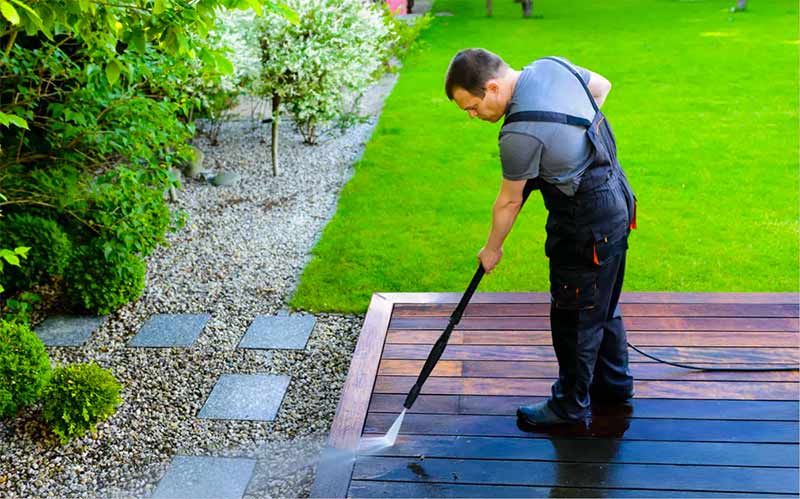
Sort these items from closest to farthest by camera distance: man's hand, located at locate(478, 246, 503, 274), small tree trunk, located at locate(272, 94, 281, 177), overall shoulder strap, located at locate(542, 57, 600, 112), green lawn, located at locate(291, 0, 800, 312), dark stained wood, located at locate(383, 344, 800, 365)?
overall shoulder strap, located at locate(542, 57, 600, 112) < man's hand, located at locate(478, 246, 503, 274) < dark stained wood, located at locate(383, 344, 800, 365) < green lawn, located at locate(291, 0, 800, 312) < small tree trunk, located at locate(272, 94, 281, 177)

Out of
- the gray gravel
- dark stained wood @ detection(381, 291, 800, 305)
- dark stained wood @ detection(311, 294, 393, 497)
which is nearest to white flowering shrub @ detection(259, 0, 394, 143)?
the gray gravel

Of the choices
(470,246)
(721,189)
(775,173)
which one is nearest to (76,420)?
(470,246)

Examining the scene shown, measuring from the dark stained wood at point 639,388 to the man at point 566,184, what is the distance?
324 mm

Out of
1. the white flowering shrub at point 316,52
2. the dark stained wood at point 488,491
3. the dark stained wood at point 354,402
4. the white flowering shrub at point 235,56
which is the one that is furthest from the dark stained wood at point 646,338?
the white flowering shrub at point 316,52

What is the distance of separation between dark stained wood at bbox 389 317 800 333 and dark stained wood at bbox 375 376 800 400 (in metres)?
0.44

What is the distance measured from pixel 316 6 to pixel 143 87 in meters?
1.89

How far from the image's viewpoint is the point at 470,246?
15.9 ft

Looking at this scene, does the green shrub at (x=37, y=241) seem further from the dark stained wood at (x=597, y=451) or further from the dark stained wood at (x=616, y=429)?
→ the dark stained wood at (x=597, y=451)

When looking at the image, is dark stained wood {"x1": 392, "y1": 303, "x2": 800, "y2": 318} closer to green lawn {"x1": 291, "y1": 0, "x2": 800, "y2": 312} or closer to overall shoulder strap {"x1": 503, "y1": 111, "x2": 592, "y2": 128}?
green lawn {"x1": 291, "y1": 0, "x2": 800, "y2": 312}

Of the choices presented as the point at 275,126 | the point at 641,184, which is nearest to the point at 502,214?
the point at 641,184

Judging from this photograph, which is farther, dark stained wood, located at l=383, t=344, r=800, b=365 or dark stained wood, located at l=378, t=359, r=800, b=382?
dark stained wood, located at l=383, t=344, r=800, b=365

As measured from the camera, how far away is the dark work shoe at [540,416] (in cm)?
262

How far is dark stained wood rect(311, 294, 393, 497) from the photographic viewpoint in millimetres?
2477

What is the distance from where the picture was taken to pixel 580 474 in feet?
7.91
